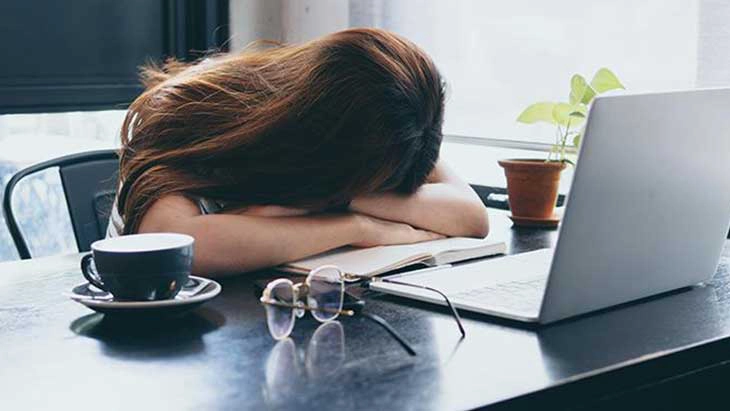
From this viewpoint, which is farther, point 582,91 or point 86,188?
point 86,188

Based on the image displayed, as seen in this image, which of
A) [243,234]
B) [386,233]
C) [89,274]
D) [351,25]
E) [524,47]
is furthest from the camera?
[351,25]

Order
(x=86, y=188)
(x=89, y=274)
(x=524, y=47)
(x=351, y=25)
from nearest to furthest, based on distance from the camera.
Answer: (x=89, y=274) < (x=86, y=188) < (x=524, y=47) < (x=351, y=25)

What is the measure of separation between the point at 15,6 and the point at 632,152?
1888 mm

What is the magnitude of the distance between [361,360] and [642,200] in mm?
378

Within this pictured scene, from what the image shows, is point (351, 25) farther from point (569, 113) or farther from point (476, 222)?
point (476, 222)

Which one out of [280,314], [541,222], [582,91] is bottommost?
[541,222]

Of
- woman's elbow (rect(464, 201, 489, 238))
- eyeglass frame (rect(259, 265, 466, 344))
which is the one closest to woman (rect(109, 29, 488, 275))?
woman's elbow (rect(464, 201, 489, 238))

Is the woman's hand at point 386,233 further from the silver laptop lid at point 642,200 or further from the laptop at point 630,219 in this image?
the silver laptop lid at point 642,200

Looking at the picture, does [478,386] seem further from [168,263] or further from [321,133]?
[321,133]

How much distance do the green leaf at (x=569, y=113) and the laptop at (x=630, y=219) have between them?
50 centimetres

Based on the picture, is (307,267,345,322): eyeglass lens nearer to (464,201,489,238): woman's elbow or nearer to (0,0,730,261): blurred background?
(464,201,489,238): woman's elbow

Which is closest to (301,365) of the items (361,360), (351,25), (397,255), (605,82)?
(361,360)

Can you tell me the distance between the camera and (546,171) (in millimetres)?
1878

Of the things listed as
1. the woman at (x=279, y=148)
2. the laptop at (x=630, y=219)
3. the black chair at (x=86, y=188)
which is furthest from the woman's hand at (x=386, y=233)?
the black chair at (x=86, y=188)
